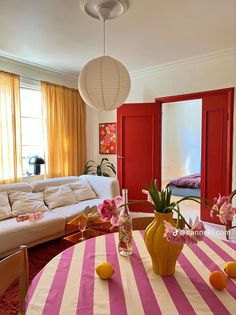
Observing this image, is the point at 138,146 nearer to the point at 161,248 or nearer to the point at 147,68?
the point at 147,68

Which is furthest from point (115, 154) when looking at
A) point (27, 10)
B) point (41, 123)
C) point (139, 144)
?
point (27, 10)

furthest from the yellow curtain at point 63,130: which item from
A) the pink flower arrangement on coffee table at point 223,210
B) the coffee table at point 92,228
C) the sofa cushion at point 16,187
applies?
the pink flower arrangement on coffee table at point 223,210

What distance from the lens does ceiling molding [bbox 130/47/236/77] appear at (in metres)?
Answer: 3.54

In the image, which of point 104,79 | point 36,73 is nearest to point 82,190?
point 36,73

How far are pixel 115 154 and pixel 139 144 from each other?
737 mm

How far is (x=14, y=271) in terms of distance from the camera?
1143 mm

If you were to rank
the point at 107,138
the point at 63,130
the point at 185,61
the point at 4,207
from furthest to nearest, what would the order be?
the point at 107,138 < the point at 63,130 < the point at 185,61 < the point at 4,207

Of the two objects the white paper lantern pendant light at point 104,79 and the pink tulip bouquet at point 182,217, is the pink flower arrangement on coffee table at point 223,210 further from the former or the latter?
the white paper lantern pendant light at point 104,79

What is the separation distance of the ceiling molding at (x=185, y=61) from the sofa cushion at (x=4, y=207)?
3.08 metres

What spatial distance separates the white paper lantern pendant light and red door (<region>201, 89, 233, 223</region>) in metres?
2.10

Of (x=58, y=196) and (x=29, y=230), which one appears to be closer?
(x=29, y=230)

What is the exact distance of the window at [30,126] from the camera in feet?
13.7

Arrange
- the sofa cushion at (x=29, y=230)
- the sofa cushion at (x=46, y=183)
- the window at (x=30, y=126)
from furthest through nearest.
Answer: the window at (x=30, y=126), the sofa cushion at (x=46, y=183), the sofa cushion at (x=29, y=230)

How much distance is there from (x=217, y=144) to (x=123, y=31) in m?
2.13
